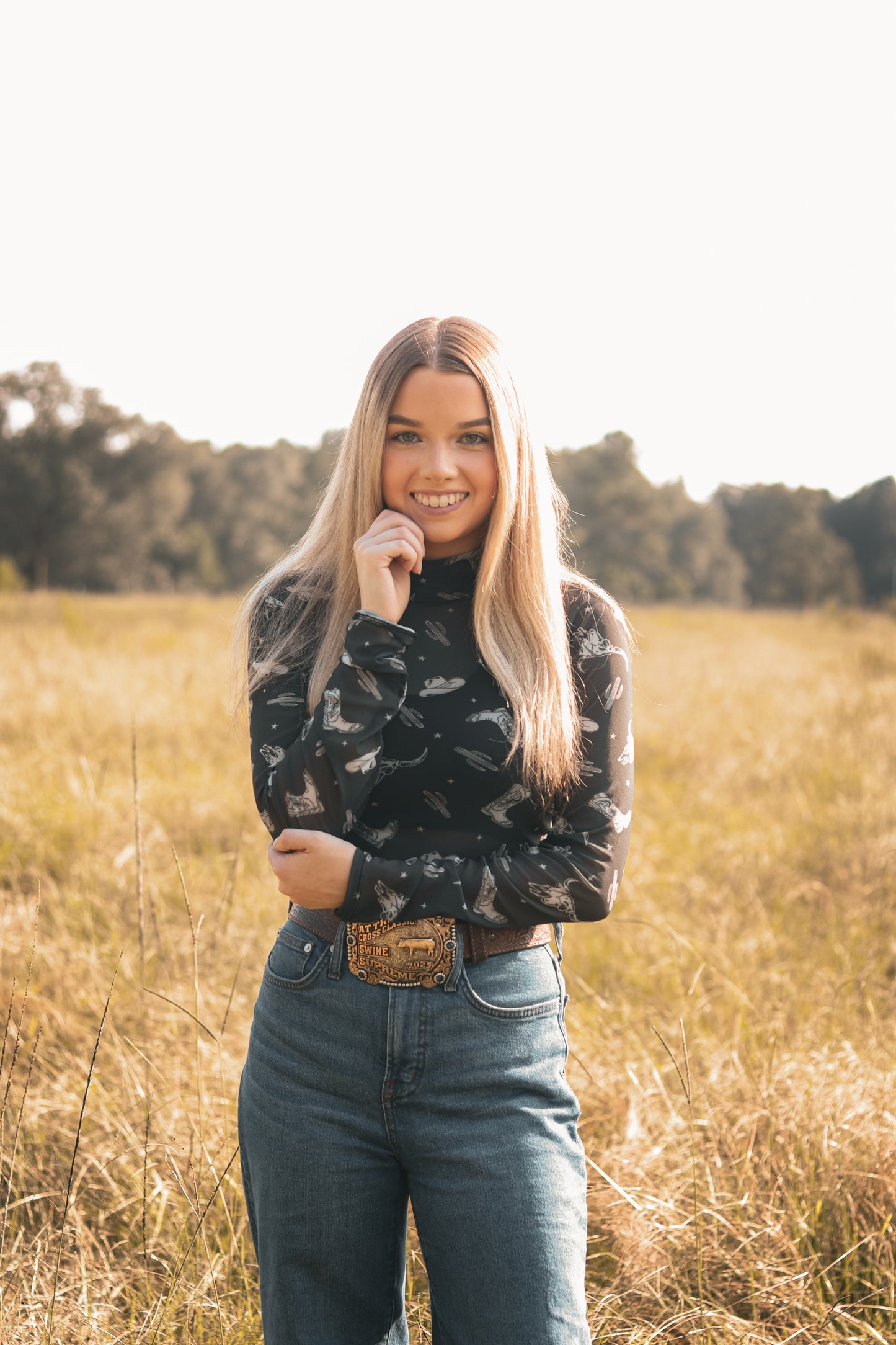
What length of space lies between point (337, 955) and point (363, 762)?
11.0 inches

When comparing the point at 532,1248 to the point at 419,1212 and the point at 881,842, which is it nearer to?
the point at 419,1212

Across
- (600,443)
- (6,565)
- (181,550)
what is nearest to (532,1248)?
(6,565)

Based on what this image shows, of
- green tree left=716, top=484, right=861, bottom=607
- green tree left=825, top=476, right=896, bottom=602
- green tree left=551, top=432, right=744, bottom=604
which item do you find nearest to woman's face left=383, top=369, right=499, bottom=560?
green tree left=825, top=476, right=896, bottom=602

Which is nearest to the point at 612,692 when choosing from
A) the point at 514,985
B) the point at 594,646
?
the point at 594,646

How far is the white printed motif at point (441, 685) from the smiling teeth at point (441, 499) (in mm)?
289

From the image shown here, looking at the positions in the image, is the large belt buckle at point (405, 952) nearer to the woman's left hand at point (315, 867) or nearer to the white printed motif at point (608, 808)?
the woman's left hand at point (315, 867)

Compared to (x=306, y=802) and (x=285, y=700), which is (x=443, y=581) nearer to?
(x=285, y=700)

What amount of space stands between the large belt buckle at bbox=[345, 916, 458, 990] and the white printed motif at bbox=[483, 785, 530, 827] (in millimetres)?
196

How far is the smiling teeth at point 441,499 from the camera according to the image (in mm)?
1619

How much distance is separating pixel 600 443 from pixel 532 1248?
51503 mm

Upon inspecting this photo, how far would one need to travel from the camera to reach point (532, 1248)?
4.21 ft

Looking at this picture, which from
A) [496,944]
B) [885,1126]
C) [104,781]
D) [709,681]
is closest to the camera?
[496,944]

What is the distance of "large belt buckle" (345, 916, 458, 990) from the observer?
138 centimetres

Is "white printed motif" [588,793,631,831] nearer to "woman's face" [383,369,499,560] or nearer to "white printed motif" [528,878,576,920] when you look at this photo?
"white printed motif" [528,878,576,920]
